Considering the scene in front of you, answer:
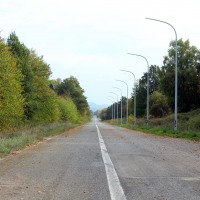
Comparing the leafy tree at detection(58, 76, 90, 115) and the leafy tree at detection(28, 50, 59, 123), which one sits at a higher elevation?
the leafy tree at detection(58, 76, 90, 115)

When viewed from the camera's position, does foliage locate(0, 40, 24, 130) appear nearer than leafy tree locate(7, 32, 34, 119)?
Yes

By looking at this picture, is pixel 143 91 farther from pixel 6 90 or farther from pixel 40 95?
pixel 6 90

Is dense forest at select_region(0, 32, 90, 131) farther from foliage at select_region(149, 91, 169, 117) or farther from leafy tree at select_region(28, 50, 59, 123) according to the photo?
foliage at select_region(149, 91, 169, 117)

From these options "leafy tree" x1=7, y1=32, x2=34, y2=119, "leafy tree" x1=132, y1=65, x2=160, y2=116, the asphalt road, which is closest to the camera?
the asphalt road

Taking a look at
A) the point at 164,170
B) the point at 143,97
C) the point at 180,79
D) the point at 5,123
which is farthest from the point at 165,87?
the point at 164,170

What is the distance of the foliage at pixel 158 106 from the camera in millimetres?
86062

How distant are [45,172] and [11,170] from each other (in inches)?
41.0

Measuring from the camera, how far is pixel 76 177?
9.73m

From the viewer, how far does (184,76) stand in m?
63.6

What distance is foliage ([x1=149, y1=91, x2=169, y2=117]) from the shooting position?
282ft

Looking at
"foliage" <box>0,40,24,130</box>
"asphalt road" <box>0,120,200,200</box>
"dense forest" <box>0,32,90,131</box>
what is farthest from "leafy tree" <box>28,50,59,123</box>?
"asphalt road" <box>0,120,200,200</box>

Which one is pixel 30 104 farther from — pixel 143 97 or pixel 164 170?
pixel 143 97

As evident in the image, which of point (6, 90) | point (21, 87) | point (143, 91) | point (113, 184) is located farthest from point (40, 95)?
point (143, 91)

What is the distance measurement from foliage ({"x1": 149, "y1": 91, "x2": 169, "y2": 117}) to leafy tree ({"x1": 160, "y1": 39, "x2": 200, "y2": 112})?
19108 mm
